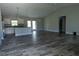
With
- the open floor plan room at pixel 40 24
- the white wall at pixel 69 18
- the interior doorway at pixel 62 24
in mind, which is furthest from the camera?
the interior doorway at pixel 62 24

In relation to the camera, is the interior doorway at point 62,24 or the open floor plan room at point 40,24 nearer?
the open floor plan room at point 40,24

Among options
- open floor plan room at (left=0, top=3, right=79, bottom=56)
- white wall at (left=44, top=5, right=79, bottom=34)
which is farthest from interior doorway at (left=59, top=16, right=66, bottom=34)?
white wall at (left=44, top=5, right=79, bottom=34)

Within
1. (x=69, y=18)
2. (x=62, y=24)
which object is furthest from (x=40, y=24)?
(x=69, y=18)

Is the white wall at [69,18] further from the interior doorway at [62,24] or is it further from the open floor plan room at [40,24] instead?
the interior doorway at [62,24]

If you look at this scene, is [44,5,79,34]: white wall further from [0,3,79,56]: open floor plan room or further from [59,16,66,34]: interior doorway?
[59,16,66,34]: interior doorway

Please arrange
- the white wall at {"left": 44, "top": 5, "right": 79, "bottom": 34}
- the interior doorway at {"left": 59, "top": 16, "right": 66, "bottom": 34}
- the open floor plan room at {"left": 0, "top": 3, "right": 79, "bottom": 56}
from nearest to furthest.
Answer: the open floor plan room at {"left": 0, "top": 3, "right": 79, "bottom": 56}
the white wall at {"left": 44, "top": 5, "right": 79, "bottom": 34}
the interior doorway at {"left": 59, "top": 16, "right": 66, "bottom": 34}

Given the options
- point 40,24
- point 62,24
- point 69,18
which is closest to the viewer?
point 69,18

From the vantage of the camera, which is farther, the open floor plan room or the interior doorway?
the interior doorway

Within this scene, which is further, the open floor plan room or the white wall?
the white wall

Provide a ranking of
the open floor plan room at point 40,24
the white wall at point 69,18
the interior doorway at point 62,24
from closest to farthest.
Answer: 1. the open floor plan room at point 40,24
2. the white wall at point 69,18
3. the interior doorway at point 62,24

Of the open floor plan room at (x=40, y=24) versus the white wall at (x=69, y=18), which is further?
the white wall at (x=69, y=18)

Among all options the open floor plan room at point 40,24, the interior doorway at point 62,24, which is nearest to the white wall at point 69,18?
the open floor plan room at point 40,24

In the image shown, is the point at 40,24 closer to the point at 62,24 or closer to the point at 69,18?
the point at 62,24

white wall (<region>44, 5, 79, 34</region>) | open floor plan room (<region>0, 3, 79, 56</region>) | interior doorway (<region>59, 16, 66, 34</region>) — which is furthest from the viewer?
interior doorway (<region>59, 16, 66, 34</region>)
